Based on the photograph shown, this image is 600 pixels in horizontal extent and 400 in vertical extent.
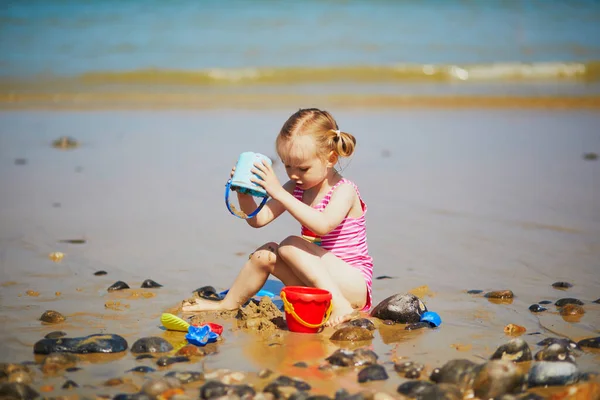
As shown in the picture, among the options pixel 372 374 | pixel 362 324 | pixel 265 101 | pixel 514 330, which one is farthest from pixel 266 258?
pixel 265 101

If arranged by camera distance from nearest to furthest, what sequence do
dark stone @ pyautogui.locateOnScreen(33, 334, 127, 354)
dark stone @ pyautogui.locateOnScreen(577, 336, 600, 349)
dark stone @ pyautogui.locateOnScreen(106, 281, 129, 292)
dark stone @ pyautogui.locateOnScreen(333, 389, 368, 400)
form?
1. dark stone @ pyautogui.locateOnScreen(333, 389, 368, 400)
2. dark stone @ pyautogui.locateOnScreen(33, 334, 127, 354)
3. dark stone @ pyautogui.locateOnScreen(577, 336, 600, 349)
4. dark stone @ pyautogui.locateOnScreen(106, 281, 129, 292)

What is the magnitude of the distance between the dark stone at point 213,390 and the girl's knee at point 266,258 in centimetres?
154

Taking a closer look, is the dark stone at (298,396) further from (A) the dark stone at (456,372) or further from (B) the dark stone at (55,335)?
(B) the dark stone at (55,335)

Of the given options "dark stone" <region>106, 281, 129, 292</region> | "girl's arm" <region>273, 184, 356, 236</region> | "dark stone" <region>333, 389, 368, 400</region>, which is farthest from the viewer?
"dark stone" <region>106, 281, 129, 292</region>

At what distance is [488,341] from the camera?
4.21 metres

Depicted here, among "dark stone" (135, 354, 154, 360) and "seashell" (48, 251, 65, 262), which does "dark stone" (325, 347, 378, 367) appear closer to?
"dark stone" (135, 354, 154, 360)

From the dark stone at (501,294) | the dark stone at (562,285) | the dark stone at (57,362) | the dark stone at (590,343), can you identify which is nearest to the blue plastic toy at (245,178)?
the dark stone at (57,362)

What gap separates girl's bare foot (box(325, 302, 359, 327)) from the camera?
4598 millimetres

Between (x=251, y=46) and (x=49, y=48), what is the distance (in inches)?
245

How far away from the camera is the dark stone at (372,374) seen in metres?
3.59

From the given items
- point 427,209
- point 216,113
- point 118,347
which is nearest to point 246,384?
→ point 118,347

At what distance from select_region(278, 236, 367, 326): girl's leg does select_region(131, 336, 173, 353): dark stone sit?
3.48ft

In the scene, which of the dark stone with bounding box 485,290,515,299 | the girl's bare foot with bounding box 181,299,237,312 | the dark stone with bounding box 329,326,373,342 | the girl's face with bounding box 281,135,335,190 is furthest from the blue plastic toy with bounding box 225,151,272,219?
the dark stone with bounding box 485,290,515,299

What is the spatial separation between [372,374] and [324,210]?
60.4 inches
